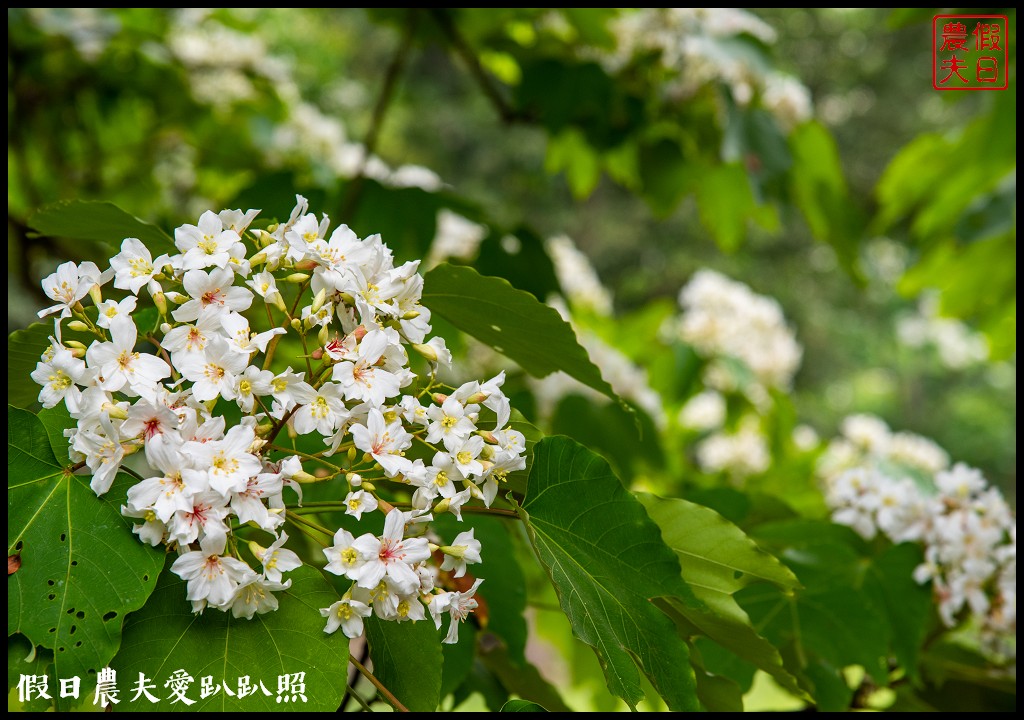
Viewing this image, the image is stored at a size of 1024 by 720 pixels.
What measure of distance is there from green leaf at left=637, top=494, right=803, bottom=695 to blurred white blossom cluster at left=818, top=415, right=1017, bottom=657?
359 mm

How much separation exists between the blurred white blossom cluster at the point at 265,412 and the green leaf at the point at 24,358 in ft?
0.23

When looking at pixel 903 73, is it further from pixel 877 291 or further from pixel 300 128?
pixel 300 128

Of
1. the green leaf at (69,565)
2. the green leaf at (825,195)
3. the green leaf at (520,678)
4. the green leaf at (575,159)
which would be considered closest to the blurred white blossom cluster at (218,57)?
the green leaf at (575,159)

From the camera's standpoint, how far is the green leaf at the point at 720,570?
67 centimetres

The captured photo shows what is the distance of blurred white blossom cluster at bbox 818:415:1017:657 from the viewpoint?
95 cm

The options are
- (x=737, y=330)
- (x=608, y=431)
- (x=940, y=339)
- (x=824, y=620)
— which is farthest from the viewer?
(x=940, y=339)

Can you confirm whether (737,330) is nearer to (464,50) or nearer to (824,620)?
(464,50)

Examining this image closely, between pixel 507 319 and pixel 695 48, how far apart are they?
115cm

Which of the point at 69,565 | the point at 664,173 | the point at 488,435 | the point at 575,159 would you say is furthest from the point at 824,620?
the point at 575,159

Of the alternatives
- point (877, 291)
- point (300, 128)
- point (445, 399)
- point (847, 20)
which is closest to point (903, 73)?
point (847, 20)

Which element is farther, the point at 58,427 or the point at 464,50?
the point at 464,50

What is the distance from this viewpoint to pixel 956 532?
3.14 feet

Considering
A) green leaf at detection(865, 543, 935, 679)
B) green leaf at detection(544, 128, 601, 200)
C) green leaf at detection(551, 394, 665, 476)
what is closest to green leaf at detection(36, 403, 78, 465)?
green leaf at detection(865, 543, 935, 679)

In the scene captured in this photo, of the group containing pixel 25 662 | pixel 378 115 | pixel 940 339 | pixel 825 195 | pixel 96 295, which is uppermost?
pixel 940 339
